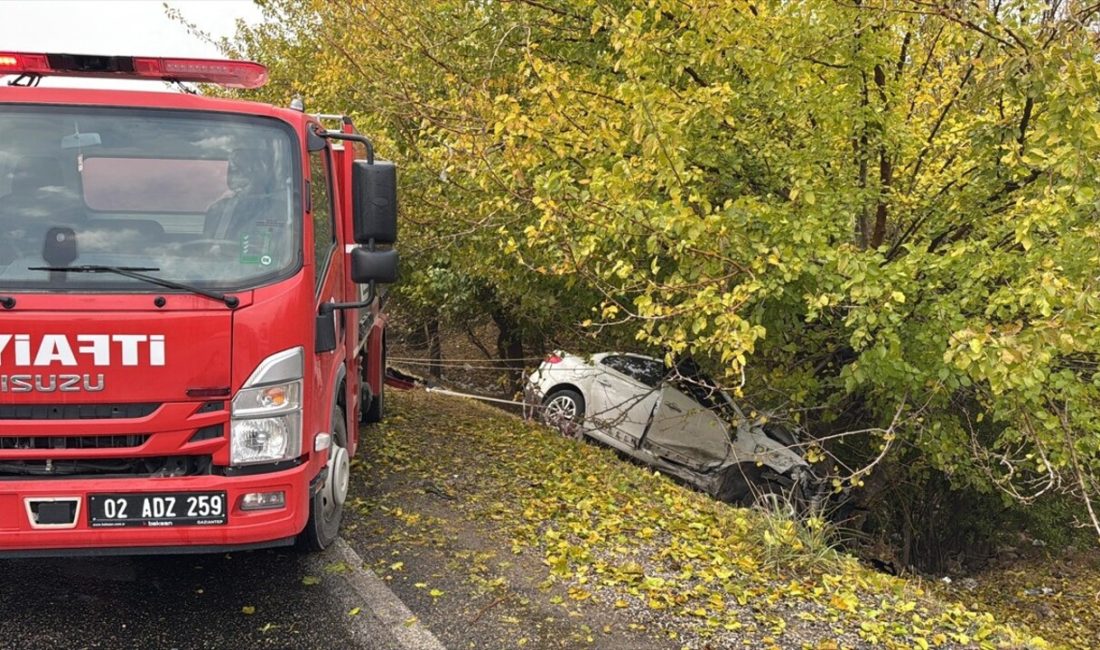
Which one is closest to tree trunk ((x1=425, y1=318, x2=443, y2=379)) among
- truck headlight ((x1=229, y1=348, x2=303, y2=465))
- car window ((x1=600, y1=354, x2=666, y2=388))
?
car window ((x1=600, y1=354, x2=666, y2=388))

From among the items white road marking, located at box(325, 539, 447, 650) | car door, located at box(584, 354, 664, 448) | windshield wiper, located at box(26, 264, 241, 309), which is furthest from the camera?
car door, located at box(584, 354, 664, 448)

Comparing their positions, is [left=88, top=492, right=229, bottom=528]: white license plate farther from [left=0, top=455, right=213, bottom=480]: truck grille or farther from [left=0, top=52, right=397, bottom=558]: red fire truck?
[left=0, top=455, right=213, bottom=480]: truck grille

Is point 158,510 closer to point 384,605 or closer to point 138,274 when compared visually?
point 138,274

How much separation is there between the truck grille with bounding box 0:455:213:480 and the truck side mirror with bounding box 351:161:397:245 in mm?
1282

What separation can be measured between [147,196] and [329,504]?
6.18 feet

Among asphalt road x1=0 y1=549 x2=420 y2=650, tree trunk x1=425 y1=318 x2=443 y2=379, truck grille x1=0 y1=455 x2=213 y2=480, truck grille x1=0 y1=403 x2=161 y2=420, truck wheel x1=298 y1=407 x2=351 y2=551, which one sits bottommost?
tree trunk x1=425 y1=318 x2=443 y2=379

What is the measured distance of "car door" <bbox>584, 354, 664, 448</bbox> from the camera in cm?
992

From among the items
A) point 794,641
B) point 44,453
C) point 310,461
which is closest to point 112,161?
point 44,453

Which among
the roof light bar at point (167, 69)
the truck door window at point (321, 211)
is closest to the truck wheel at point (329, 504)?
the truck door window at point (321, 211)

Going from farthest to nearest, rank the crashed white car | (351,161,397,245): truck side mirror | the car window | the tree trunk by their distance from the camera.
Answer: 1. the tree trunk
2. the car window
3. the crashed white car
4. (351,161,397,245): truck side mirror

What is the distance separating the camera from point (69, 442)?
3.28 meters

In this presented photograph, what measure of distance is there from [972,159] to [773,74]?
1.62 m

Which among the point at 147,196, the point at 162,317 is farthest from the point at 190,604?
the point at 147,196

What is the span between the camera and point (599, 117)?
5.98 m
